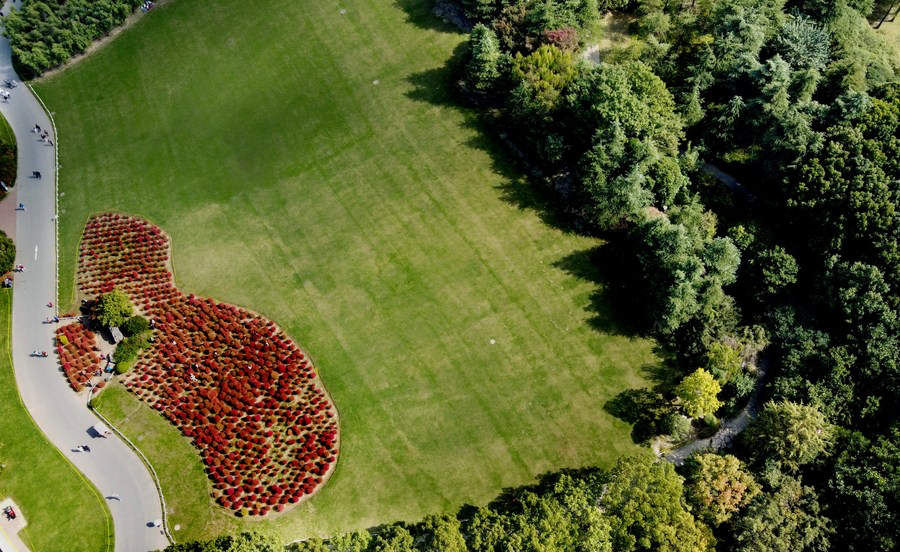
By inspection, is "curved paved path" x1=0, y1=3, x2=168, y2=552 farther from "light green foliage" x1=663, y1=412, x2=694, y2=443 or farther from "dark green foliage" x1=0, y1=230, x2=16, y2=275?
"light green foliage" x1=663, y1=412, x2=694, y2=443

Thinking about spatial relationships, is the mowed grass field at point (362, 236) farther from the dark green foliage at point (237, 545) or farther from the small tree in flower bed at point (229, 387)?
the dark green foliage at point (237, 545)

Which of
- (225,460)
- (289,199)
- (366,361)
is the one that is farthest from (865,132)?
(225,460)

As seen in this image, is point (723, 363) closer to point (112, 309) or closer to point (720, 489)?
point (720, 489)

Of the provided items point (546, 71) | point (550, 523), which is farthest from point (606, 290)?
point (550, 523)

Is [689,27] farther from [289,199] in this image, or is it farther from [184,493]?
[184,493]

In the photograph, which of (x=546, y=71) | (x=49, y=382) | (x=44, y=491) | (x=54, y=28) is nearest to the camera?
(x=44, y=491)

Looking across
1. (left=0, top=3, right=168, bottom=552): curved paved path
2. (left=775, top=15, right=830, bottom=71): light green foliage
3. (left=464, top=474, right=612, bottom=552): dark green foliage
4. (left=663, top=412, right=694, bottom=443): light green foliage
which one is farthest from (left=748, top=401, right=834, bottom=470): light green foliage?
(left=0, top=3, right=168, bottom=552): curved paved path
